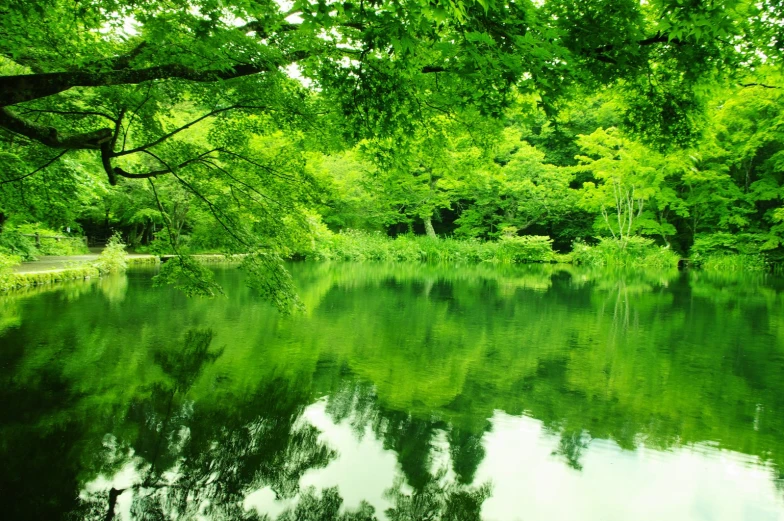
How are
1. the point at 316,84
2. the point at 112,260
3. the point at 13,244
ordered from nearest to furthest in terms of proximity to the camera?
the point at 316,84
the point at 13,244
the point at 112,260

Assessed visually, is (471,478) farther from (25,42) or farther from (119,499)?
(25,42)

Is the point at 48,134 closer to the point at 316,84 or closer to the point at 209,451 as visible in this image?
the point at 316,84

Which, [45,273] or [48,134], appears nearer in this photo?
[48,134]

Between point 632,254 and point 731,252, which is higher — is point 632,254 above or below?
below

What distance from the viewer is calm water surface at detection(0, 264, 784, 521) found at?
297cm

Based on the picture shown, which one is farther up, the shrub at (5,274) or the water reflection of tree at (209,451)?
the shrub at (5,274)

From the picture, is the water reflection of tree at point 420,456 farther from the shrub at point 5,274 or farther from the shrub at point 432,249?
the shrub at point 432,249

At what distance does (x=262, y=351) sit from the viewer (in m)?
6.19

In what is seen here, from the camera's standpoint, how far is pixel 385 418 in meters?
4.16

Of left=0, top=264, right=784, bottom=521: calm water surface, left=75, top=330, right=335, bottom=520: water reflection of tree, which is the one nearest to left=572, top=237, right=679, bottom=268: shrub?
left=0, top=264, right=784, bottom=521: calm water surface

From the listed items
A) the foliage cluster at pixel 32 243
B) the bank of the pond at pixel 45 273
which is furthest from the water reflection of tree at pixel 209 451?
the foliage cluster at pixel 32 243

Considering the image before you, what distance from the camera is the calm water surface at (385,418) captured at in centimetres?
297

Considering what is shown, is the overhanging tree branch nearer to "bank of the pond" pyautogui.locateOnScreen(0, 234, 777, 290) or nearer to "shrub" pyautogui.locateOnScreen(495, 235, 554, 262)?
"bank of the pond" pyautogui.locateOnScreen(0, 234, 777, 290)

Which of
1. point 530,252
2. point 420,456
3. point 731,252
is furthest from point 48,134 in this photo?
point 731,252
